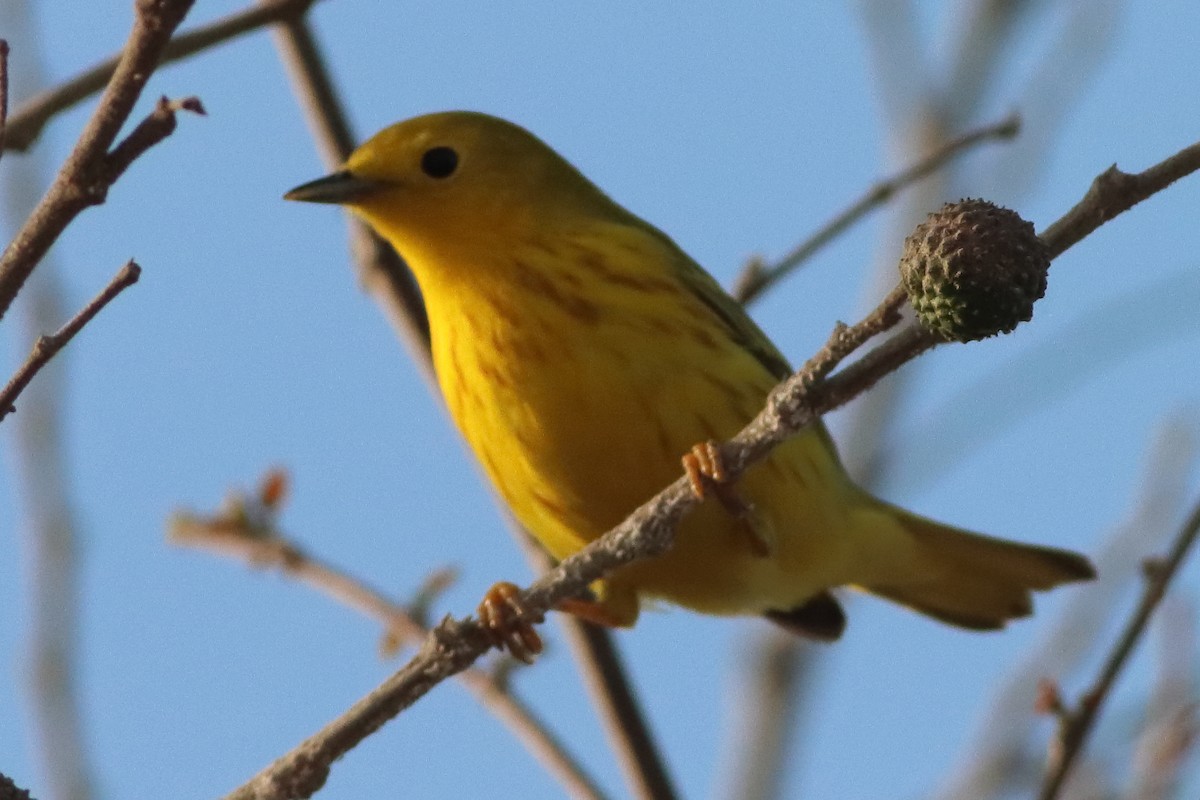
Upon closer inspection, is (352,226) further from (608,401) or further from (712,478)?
(712,478)

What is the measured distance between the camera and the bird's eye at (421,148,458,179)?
4766 millimetres

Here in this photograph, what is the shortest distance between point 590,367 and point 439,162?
983mm

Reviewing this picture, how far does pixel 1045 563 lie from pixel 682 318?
184 centimetres

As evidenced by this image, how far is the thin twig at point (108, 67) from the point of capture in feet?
10.7

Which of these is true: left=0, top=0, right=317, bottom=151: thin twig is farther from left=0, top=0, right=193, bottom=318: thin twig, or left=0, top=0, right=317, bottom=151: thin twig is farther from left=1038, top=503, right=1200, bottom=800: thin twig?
left=1038, top=503, right=1200, bottom=800: thin twig

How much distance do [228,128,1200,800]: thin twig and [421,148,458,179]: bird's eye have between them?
2183 millimetres

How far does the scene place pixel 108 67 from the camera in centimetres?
337

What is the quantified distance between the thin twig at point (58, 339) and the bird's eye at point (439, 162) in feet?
9.28

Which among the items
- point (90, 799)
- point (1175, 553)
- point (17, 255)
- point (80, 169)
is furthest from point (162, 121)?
point (90, 799)

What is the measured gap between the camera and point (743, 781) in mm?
5625

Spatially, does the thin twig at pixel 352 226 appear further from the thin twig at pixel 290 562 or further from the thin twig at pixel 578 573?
the thin twig at pixel 578 573

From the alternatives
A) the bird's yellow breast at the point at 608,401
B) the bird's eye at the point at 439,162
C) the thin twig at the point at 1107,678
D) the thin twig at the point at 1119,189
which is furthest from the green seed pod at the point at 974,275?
the bird's eye at the point at 439,162

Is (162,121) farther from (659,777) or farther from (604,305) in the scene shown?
(659,777)

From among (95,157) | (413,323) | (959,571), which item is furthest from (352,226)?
(95,157)
